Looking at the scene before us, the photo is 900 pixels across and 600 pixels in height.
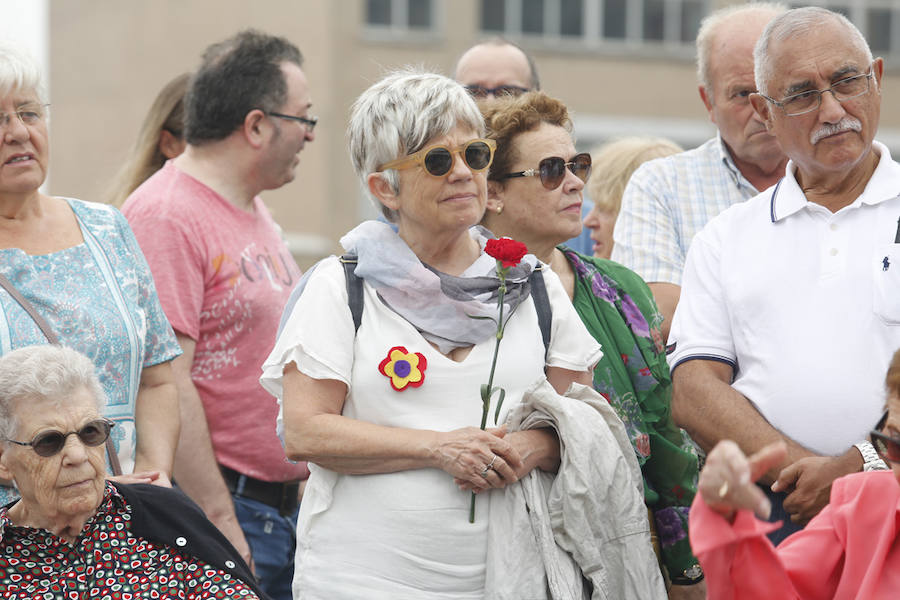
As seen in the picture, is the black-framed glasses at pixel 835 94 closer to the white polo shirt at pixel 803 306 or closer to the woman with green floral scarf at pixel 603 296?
the white polo shirt at pixel 803 306

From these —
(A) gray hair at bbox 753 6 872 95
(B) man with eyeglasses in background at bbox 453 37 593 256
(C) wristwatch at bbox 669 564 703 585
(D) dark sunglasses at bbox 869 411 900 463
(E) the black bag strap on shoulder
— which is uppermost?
(A) gray hair at bbox 753 6 872 95

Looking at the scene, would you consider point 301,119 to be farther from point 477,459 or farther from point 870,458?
point 870,458

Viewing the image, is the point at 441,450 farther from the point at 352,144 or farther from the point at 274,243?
the point at 274,243

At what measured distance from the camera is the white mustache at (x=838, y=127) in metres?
4.12

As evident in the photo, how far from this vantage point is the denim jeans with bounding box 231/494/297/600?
510 cm

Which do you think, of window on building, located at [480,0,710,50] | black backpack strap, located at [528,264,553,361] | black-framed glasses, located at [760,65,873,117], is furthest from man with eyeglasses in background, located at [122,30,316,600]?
window on building, located at [480,0,710,50]

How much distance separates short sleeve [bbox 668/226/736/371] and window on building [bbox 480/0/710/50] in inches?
799

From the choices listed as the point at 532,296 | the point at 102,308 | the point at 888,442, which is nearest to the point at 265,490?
the point at 102,308

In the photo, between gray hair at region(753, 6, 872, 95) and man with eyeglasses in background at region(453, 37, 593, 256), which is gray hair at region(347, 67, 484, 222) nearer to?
gray hair at region(753, 6, 872, 95)

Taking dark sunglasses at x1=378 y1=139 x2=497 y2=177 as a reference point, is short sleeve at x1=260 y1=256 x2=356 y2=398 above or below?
below

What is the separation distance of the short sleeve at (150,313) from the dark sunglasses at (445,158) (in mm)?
1029

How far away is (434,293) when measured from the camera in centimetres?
379

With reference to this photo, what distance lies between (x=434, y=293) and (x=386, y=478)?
502mm

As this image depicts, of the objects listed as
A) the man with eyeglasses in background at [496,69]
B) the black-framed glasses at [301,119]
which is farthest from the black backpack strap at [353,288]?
the man with eyeglasses in background at [496,69]
